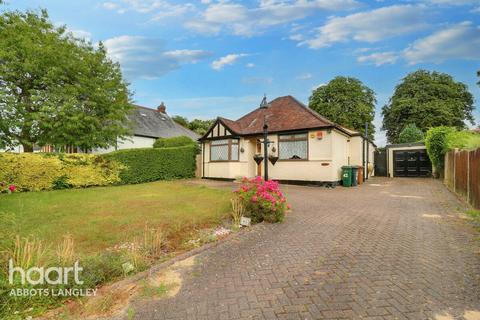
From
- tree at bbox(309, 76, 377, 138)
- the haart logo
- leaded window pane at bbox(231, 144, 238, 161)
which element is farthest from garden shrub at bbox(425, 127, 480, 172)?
the haart logo

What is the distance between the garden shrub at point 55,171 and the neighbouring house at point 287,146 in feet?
20.5

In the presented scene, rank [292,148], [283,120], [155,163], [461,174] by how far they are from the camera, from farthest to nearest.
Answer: [155,163] < [283,120] < [292,148] < [461,174]

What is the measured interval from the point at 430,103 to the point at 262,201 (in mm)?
31852

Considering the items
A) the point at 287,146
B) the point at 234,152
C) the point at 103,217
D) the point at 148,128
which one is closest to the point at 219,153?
the point at 234,152

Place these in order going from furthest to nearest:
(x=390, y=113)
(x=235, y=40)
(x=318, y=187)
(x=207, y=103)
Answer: (x=390, y=113)
(x=207, y=103)
(x=318, y=187)
(x=235, y=40)

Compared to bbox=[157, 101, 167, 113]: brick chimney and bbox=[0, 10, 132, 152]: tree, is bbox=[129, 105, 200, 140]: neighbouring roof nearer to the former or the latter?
bbox=[157, 101, 167, 113]: brick chimney

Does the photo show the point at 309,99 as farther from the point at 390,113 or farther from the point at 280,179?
the point at 280,179

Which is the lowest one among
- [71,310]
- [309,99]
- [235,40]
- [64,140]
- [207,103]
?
[71,310]

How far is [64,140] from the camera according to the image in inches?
621

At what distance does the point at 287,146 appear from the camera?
591 inches

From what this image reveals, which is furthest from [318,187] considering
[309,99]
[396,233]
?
[309,99]

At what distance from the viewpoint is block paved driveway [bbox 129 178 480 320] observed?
105 inches

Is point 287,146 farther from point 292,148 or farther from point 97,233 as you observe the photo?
point 97,233

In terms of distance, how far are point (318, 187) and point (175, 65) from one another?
11.2 meters
